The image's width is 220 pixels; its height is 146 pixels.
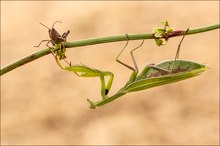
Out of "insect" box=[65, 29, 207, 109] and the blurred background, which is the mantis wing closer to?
"insect" box=[65, 29, 207, 109]

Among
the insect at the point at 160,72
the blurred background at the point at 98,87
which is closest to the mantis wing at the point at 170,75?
the insect at the point at 160,72

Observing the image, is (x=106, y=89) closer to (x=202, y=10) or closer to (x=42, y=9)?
(x=202, y=10)

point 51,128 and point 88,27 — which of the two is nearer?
point 51,128

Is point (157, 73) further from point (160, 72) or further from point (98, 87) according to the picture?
point (98, 87)

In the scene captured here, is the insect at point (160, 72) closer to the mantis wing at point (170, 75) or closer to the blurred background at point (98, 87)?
the mantis wing at point (170, 75)

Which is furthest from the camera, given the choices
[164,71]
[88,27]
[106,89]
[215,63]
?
[88,27]

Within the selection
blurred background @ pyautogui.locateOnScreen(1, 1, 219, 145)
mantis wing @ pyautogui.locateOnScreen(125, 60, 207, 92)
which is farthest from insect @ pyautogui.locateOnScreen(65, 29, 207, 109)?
blurred background @ pyautogui.locateOnScreen(1, 1, 219, 145)

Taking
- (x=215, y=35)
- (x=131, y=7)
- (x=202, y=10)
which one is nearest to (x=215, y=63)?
(x=215, y=35)

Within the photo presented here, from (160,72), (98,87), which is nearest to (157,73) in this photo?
(160,72)

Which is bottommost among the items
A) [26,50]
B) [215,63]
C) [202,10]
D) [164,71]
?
[164,71]
